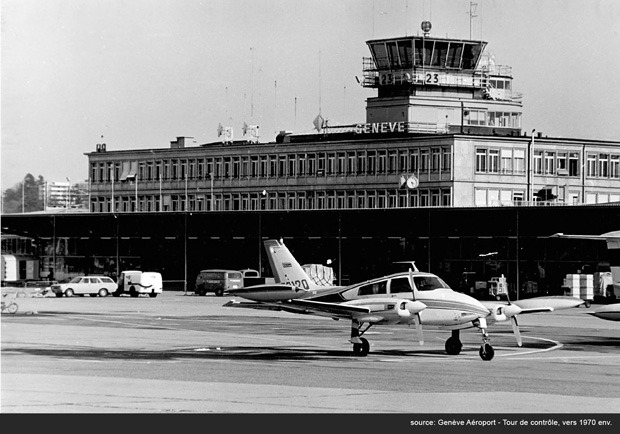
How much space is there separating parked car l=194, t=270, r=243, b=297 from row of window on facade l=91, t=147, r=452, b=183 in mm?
29119

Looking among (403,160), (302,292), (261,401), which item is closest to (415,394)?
(261,401)

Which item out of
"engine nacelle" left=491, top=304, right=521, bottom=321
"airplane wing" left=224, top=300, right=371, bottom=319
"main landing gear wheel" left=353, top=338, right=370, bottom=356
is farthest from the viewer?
"main landing gear wheel" left=353, top=338, right=370, bottom=356

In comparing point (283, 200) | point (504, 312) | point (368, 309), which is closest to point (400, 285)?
point (368, 309)

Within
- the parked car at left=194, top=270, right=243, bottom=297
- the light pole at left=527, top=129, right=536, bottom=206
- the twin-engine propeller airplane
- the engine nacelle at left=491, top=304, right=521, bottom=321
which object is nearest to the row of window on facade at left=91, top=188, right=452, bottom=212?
the light pole at left=527, top=129, right=536, bottom=206

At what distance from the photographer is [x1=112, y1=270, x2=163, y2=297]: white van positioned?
108188mm

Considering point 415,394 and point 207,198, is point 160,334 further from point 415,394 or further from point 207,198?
point 207,198

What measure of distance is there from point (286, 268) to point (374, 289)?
7154 mm

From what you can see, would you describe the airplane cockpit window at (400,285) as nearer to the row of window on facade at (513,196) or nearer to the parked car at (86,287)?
the parked car at (86,287)

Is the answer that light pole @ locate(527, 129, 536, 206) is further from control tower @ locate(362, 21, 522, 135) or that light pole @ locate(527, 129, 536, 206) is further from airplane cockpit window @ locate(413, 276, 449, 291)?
airplane cockpit window @ locate(413, 276, 449, 291)

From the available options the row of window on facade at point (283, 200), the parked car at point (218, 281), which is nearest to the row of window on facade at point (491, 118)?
the row of window on facade at point (283, 200)

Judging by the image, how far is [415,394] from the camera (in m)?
32.0

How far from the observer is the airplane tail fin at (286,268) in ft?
163

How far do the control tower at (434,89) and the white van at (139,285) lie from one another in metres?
41.6
